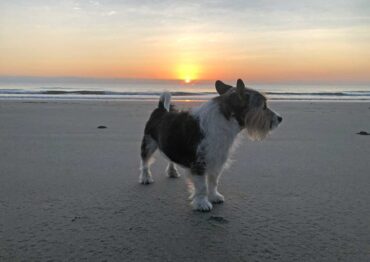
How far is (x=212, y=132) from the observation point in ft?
14.9

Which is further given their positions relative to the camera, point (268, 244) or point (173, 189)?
point (173, 189)

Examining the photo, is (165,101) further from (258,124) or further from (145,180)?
(258,124)

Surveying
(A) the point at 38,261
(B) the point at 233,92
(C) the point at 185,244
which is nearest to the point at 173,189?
(B) the point at 233,92

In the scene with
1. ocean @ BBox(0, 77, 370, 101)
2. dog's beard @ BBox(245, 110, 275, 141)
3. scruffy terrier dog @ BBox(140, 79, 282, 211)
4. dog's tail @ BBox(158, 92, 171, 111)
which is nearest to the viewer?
scruffy terrier dog @ BBox(140, 79, 282, 211)

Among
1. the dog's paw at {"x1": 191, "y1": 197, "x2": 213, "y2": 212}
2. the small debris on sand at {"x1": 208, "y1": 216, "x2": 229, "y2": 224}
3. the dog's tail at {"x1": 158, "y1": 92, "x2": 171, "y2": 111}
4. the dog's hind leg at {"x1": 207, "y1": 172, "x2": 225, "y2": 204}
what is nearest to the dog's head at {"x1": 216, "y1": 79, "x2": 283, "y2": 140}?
the dog's hind leg at {"x1": 207, "y1": 172, "x2": 225, "y2": 204}

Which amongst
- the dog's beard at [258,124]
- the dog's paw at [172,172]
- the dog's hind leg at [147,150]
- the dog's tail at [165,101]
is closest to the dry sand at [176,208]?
the dog's paw at [172,172]

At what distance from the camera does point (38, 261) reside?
9.63 ft

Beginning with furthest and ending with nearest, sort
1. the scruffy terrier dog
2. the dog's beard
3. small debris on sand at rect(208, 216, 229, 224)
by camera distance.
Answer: the dog's beard
the scruffy terrier dog
small debris on sand at rect(208, 216, 229, 224)

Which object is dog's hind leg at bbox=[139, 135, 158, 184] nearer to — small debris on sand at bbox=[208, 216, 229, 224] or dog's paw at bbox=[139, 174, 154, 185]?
dog's paw at bbox=[139, 174, 154, 185]

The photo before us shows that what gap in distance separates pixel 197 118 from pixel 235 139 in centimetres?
52

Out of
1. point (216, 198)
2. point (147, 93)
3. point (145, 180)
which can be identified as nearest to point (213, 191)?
point (216, 198)

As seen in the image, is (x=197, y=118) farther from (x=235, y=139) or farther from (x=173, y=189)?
(x=173, y=189)

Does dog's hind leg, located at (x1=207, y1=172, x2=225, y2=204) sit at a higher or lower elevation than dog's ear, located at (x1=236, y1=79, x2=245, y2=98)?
lower

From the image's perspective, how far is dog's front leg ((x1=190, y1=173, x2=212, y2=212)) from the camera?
14.3 feet
